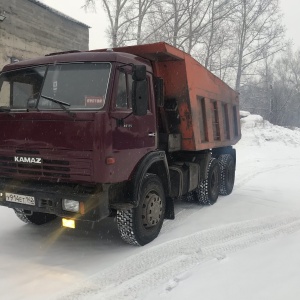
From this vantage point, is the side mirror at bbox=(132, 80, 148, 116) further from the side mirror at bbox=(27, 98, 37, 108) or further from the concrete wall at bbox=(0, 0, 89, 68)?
the concrete wall at bbox=(0, 0, 89, 68)

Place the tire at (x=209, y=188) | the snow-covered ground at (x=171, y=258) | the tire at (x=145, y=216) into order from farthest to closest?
the tire at (x=209, y=188)
the tire at (x=145, y=216)
the snow-covered ground at (x=171, y=258)

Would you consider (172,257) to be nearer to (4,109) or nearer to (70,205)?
(70,205)

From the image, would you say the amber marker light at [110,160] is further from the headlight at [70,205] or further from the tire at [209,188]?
the tire at [209,188]

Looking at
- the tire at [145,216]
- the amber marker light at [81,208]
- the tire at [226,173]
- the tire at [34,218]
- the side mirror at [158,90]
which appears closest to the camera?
the amber marker light at [81,208]

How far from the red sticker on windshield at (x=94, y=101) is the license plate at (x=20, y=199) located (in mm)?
1322

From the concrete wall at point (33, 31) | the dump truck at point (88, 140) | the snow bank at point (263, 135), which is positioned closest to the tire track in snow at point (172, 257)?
the dump truck at point (88, 140)

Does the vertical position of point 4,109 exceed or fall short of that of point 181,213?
it exceeds it

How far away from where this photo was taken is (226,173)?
8031mm

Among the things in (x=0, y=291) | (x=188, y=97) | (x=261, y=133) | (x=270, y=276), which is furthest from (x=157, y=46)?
(x=261, y=133)

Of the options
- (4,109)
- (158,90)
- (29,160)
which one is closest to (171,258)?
(29,160)

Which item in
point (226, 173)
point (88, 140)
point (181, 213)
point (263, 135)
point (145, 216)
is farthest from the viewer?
point (263, 135)

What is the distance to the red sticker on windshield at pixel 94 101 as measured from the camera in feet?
13.0

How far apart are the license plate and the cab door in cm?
112

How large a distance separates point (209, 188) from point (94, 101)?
3.68 m
